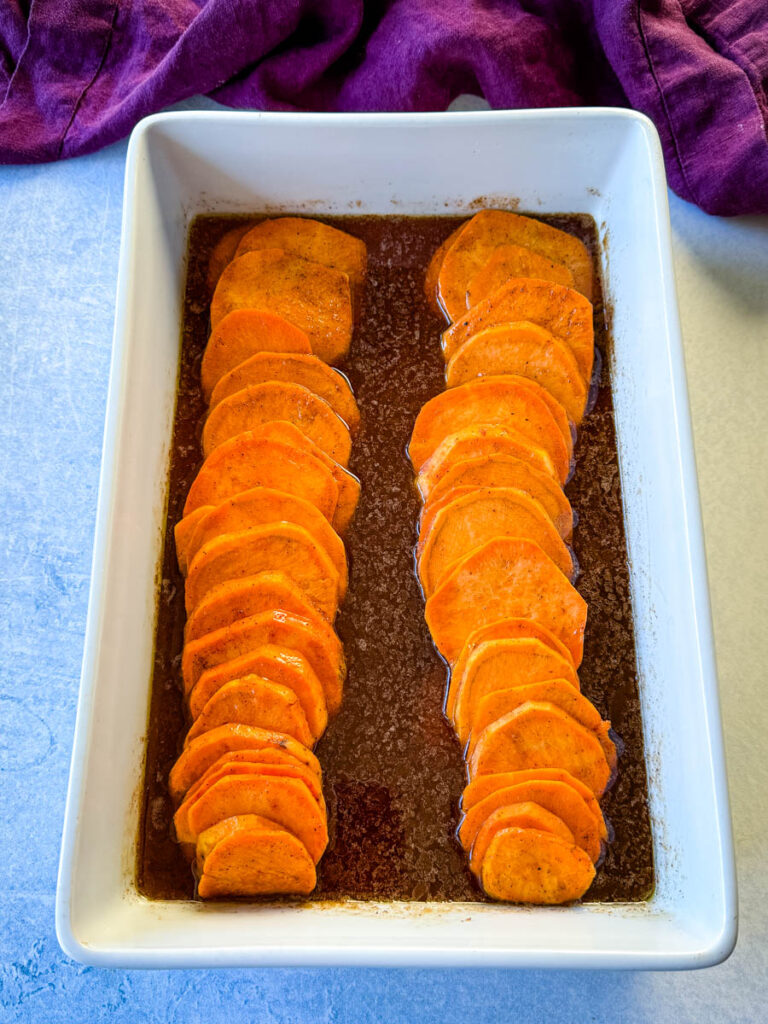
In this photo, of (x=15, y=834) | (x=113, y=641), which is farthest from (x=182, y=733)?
(x=15, y=834)

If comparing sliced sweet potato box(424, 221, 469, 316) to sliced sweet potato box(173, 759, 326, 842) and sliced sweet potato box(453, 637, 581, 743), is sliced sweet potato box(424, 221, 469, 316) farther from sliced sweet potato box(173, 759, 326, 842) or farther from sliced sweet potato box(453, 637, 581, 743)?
sliced sweet potato box(173, 759, 326, 842)

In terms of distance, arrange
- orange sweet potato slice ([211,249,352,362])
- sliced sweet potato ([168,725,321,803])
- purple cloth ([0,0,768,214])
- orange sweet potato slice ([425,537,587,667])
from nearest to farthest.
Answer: sliced sweet potato ([168,725,321,803]), orange sweet potato slice ([425,537,587,667]), orange sweet potato slice ([211,249,352,362]), purple cloth ([0,0,768,214])

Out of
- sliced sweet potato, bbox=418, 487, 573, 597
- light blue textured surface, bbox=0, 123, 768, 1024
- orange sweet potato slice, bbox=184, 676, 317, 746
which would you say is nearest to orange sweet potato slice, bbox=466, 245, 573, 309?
light blue textured surface, bbox=0, 123, 768, 1024

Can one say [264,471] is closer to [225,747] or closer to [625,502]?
[225,747]

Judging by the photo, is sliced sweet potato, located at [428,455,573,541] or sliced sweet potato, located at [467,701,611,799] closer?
sliced sweet potato, located at [467,701,611,799]

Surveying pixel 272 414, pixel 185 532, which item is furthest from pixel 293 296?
pixel 185 532
